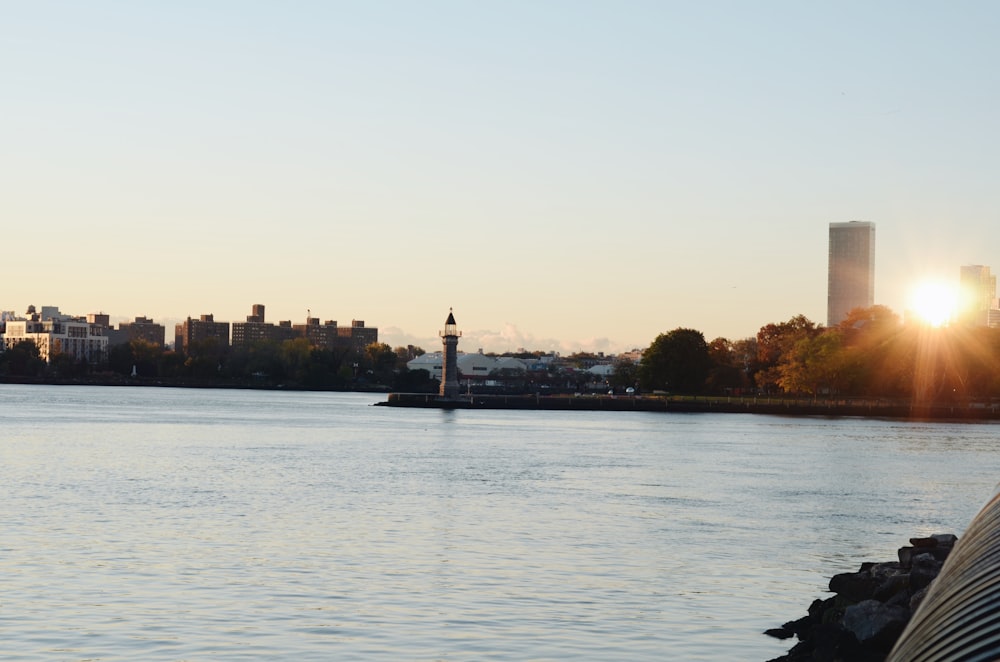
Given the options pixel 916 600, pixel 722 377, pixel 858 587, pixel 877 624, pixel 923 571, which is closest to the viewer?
pixel 877 624

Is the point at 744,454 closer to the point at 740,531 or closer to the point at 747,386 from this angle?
the point at 740,531

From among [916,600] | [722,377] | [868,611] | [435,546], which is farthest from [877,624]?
[722,377]

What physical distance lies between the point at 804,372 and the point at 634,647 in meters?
143

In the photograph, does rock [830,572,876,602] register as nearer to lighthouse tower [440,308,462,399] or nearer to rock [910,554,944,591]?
rock [910,554,944,591]

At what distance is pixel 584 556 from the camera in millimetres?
31516

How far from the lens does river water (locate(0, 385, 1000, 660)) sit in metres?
21.9

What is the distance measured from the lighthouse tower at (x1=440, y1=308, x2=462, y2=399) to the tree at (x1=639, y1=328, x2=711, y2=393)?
24565 mm

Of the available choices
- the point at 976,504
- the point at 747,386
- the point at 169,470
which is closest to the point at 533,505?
the point at 976,504

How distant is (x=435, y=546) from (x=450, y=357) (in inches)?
5621

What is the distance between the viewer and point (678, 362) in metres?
173

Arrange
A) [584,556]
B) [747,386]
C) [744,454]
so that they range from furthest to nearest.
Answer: [747,386], [744,454], [584,556]

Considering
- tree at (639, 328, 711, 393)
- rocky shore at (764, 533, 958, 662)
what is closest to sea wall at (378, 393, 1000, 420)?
tree at (639, 328, 711, 393)

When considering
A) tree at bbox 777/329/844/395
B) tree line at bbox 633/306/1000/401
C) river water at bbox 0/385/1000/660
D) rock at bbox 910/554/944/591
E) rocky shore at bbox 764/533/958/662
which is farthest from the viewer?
tree at bbox 777/329/844/395

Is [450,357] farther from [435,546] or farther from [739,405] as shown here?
[435,546]
